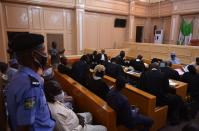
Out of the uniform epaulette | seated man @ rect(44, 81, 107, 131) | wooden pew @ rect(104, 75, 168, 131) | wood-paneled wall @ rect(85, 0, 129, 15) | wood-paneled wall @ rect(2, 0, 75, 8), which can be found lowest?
wooden pew @ rect(104, 75, 168, 131)

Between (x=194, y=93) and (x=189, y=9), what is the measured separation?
660cm

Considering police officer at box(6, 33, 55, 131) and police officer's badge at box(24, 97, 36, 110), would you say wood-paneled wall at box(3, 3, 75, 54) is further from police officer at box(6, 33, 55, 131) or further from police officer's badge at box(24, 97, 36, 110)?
police officer's badge at box(24, 97, 36, 110)

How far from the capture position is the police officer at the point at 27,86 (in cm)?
109

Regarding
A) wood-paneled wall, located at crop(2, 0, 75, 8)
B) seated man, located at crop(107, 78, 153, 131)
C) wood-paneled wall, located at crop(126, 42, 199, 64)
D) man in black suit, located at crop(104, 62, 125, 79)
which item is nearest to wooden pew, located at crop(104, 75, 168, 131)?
seated man, located at crop(107, 78, 153, 131)

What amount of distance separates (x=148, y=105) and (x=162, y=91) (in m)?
0.59

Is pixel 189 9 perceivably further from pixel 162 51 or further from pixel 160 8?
pixel 162 51

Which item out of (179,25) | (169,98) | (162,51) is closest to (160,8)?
(179,25)

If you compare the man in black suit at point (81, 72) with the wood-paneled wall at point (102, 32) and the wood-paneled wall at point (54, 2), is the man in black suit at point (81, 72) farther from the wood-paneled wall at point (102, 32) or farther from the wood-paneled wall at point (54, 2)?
the wood-paneled wall at point (102, 32)

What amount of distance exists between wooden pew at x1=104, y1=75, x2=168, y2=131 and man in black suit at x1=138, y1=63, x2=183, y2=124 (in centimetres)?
17

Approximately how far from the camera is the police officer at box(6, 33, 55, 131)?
3.56 ft

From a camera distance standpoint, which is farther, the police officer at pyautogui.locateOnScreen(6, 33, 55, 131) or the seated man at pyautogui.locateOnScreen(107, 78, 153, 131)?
the seated man at pyautogui.locateOnScreen(107, 78, 153, 131)

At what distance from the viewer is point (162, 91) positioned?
304 cm

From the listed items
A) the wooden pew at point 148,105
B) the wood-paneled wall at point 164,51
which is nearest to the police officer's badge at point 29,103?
the wooden pew at point 148,105

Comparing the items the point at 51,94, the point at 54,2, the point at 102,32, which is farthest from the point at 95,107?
the point at 102,32
